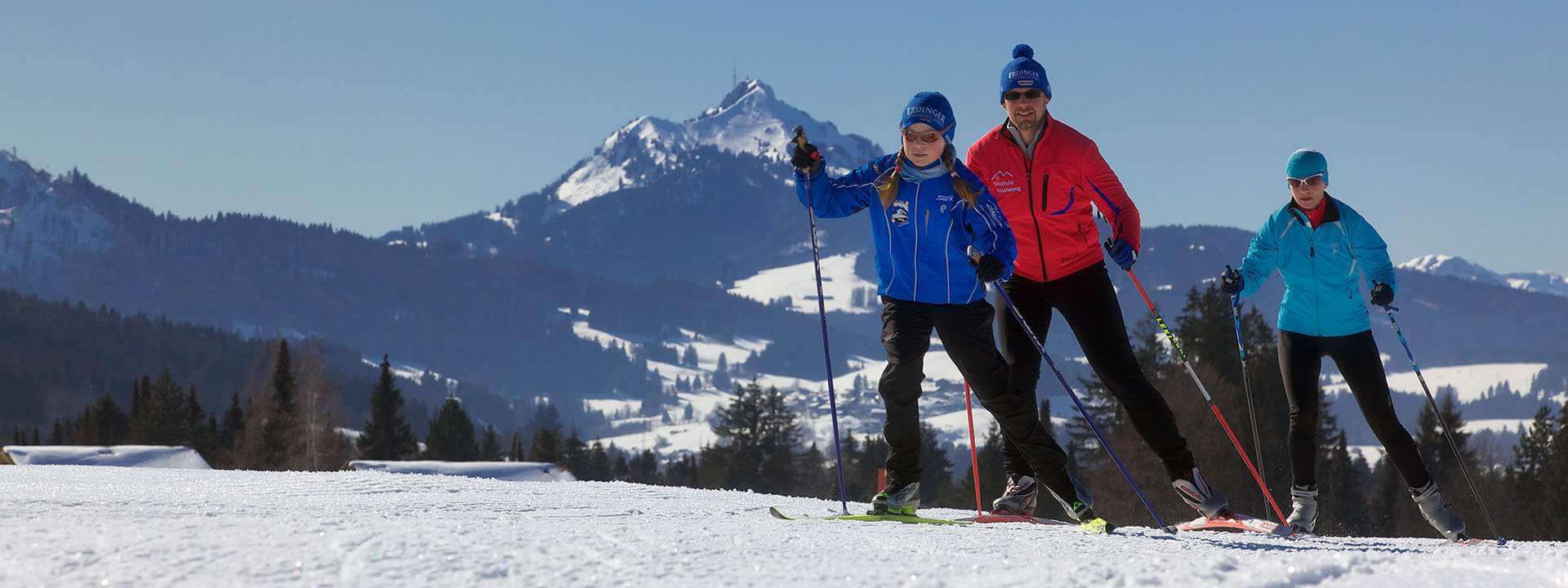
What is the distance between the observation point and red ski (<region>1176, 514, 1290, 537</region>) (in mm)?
6047

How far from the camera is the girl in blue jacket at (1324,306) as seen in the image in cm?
691

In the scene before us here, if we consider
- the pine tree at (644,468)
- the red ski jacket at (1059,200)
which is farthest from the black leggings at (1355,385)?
the pine tree at (644,468)

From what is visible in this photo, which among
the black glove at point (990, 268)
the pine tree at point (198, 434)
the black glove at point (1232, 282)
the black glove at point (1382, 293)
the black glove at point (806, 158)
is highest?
the pine tree at point (198, 434)

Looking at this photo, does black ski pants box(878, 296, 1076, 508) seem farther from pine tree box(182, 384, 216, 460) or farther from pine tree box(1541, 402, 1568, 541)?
pine tree box(182, 384, 216, 460)

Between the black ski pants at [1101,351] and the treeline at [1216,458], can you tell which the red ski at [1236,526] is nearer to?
the black ski pants at [1101,351]

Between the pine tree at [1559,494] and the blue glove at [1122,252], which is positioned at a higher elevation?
the blue glove at [1122,252]

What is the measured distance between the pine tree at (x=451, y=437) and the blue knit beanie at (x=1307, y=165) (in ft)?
228

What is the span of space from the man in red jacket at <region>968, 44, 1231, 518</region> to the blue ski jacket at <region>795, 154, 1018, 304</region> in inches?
14.8

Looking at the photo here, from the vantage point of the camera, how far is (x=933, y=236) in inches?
230

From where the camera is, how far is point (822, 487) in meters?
66.1

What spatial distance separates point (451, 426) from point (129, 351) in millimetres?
129146

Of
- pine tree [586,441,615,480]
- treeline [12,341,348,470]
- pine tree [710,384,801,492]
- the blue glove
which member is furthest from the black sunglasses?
pine tree [586,441,615,480]

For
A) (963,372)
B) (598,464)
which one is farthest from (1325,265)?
(598,464)

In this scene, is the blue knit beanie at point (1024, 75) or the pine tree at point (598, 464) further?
the pine tree at point (598, 464)
